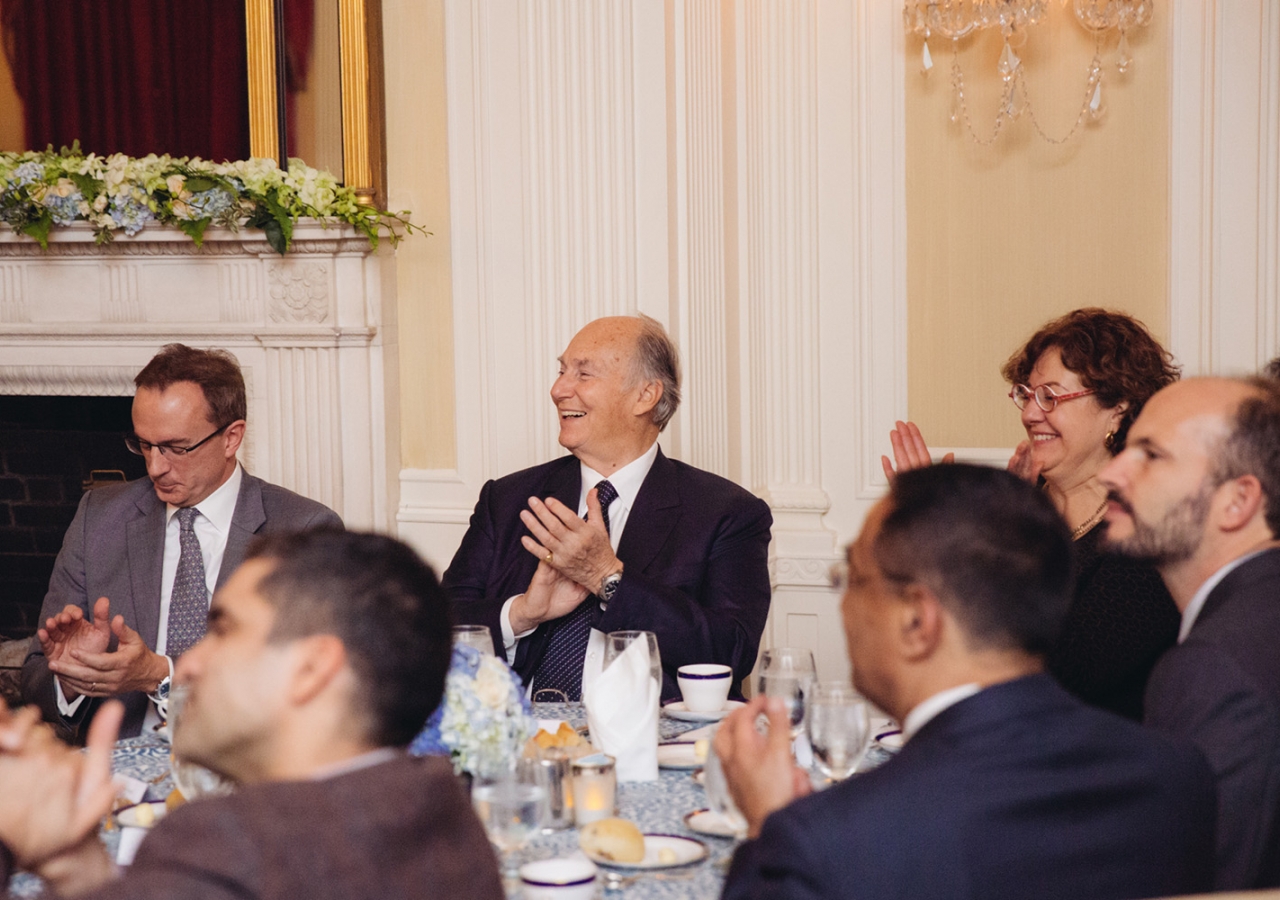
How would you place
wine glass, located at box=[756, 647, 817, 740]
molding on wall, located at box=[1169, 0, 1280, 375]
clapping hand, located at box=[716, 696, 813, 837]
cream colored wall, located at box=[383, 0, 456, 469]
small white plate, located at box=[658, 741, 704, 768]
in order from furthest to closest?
cream colored wall, located at box=[383, 0, 456, 469]
molding on wall, located at box=[1169, 0, 1280, 375]
small white plate, located at box=[658, 741, 704, 768]
wine glass, located at box=[756, 647, 817, 740]
clapping hand, located at box=[716, 696, 813, 837]

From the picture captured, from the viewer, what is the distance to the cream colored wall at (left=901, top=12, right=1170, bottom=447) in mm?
Result: 3914

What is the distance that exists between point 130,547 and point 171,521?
0.11 meters

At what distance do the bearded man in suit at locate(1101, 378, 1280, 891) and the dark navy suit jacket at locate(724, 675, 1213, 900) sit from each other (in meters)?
0.17

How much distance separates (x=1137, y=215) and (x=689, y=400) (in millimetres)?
1446

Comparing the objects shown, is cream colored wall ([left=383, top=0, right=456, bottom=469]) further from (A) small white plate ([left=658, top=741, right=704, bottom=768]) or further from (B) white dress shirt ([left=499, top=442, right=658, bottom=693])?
(A) small white plate ([left=658, top=741, right=704, bottom=768])

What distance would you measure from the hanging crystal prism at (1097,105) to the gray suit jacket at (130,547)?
2.51 meters

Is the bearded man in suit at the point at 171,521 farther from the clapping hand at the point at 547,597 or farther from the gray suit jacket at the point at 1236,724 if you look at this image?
the gray suit jacket at the point at 1236,724

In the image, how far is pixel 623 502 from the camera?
123 inches

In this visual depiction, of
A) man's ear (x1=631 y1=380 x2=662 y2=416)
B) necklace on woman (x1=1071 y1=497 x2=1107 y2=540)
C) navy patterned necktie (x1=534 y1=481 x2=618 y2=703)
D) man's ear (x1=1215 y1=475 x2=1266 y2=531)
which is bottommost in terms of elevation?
navy patterned necktie (x1=534 y1=481 x2=618 y2=703)

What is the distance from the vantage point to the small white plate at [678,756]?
2.08m

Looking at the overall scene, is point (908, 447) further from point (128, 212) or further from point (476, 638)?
point (128, 212)

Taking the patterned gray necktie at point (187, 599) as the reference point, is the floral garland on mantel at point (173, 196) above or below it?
above

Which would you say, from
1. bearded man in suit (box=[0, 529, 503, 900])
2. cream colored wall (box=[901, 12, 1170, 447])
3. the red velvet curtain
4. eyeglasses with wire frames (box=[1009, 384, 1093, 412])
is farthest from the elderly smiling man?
the red velvet curtain

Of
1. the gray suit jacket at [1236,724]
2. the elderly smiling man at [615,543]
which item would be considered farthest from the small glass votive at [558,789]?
the elderly smiling man at [615,543]
